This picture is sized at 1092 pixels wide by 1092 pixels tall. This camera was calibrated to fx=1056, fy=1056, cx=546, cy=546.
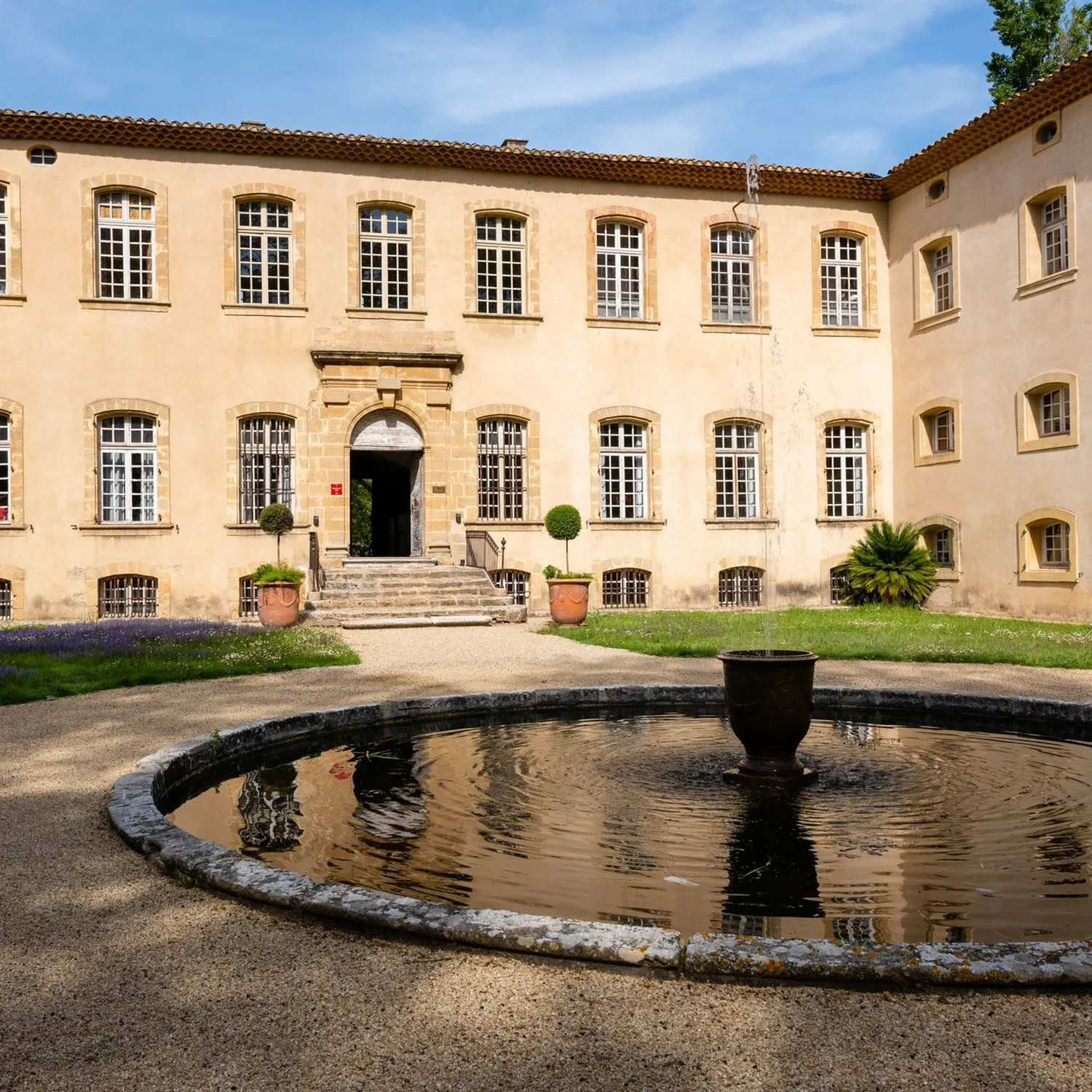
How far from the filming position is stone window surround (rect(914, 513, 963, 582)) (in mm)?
19109

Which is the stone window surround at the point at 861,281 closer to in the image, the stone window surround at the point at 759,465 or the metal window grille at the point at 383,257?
the stone window surround at the point at 759,465

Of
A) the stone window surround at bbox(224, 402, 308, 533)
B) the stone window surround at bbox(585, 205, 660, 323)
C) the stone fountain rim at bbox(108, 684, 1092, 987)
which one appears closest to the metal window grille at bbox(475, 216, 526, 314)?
the stone window surround at bbox(585, 205, 660, 323)

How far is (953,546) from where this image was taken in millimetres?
19344

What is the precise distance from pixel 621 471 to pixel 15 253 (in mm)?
11211

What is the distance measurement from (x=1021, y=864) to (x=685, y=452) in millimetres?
16405

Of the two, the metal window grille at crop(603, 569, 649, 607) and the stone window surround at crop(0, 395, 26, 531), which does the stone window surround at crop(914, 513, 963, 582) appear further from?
the stone window surround at crop(0, 395, 26, 531)

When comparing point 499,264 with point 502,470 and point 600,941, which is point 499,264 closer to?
point 502,470

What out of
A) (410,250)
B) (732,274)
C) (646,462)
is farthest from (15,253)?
(732,274)

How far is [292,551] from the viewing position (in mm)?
18516

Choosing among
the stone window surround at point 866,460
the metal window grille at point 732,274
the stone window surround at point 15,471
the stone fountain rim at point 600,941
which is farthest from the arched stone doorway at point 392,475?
the stone fountain rim at point 600,941

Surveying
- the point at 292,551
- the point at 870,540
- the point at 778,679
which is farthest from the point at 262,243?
the point at 778,679

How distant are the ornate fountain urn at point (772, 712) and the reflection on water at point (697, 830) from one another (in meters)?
0.21

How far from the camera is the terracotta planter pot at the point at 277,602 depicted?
1566cm

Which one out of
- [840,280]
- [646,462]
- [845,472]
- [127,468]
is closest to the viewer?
[127,468]
